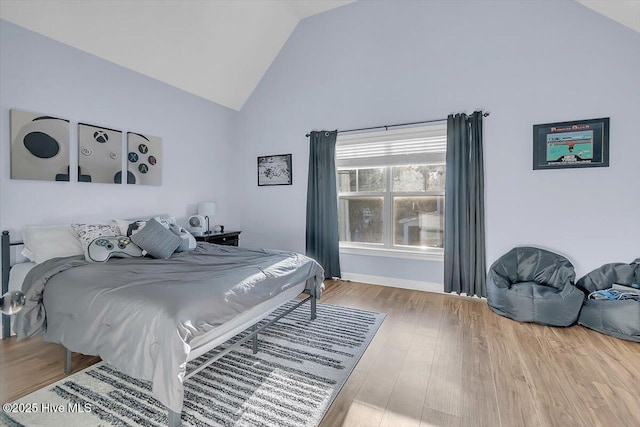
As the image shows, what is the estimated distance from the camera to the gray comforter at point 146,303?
1.47m

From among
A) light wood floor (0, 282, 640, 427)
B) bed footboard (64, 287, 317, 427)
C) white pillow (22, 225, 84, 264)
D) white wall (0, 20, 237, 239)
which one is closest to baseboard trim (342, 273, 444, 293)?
light wood floor (0, 282, 640, 427)

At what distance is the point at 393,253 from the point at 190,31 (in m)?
3.79

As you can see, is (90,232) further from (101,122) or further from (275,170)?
(275,170)

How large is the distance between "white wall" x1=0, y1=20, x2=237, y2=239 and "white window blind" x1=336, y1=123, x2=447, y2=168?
A: 212cm

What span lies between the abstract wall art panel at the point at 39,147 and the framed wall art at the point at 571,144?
4904mm

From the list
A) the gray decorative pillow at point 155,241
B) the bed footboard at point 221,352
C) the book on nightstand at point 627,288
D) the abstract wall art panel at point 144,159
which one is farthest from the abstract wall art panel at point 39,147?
the book on nightstand at point 627,288

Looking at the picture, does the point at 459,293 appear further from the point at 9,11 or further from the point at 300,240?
the point at 9,11

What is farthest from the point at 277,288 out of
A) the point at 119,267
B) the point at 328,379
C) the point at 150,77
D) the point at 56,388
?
the point at 150,77

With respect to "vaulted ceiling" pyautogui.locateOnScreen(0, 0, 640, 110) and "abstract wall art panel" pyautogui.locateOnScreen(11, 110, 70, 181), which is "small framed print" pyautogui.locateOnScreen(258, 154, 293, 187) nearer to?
"vaulted ceiling" pyautogui.locateOnScreen(0, 0, 640, 110)

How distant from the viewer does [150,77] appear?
12.0 feet

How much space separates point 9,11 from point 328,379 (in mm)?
3947

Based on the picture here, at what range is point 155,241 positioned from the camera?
109 inches

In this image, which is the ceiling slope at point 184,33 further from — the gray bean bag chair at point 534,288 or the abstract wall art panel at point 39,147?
the gray bean bag chair at point 534,288

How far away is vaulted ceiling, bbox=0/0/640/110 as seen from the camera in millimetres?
2695
